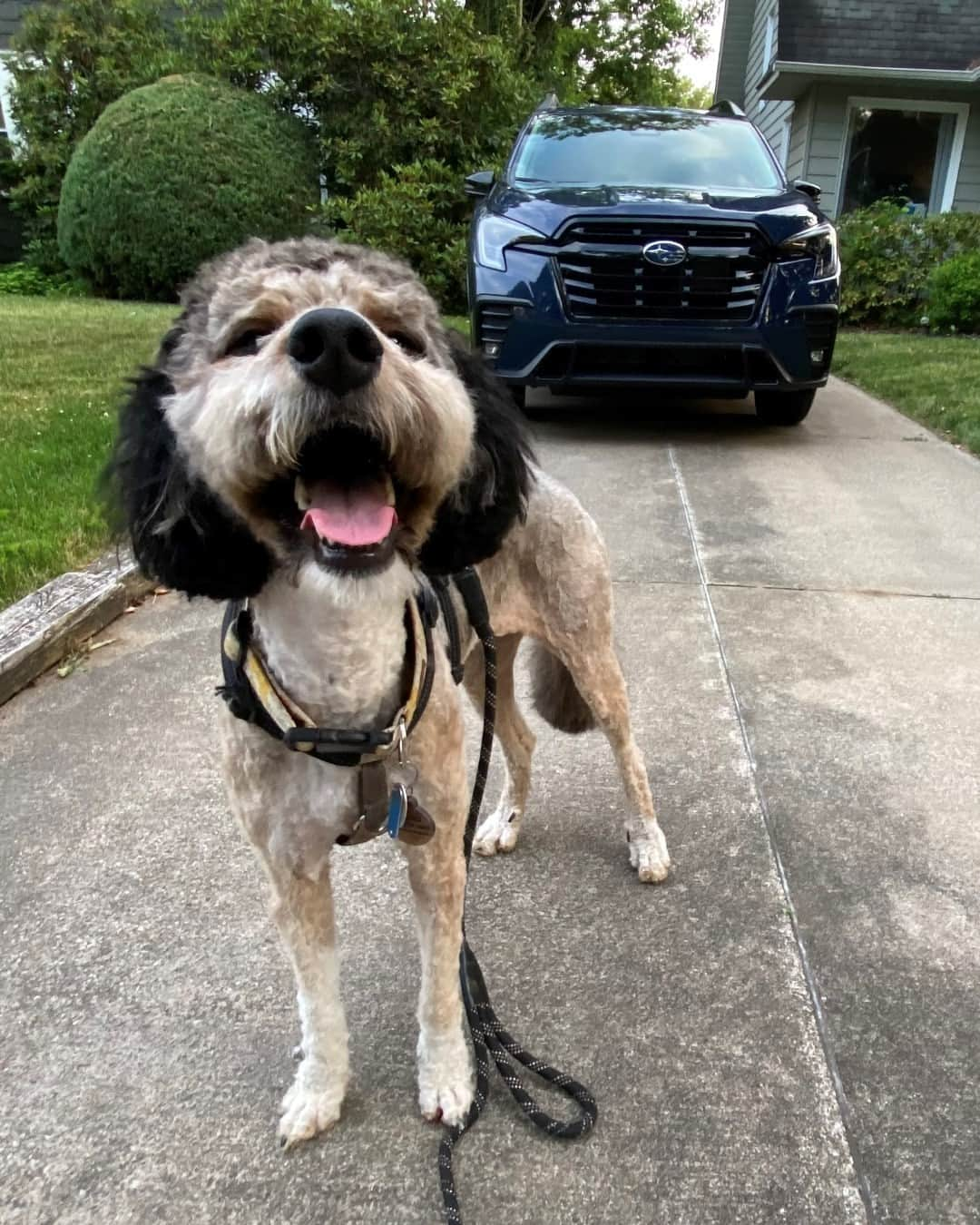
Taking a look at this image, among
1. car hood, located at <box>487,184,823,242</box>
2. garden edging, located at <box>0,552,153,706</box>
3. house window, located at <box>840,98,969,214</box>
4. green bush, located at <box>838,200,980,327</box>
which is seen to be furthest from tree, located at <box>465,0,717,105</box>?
garden edging, located at <box>0,552,153,706</box>

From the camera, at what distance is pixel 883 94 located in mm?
14102

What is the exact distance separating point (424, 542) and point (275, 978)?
1196mm

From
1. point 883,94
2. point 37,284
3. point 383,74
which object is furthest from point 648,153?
point 37,284

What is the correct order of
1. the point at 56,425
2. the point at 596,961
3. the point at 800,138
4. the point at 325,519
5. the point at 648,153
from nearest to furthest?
the point at 325,519
the point at 596,961
the point at 56,425
the point at 648,153
the point at 800,138

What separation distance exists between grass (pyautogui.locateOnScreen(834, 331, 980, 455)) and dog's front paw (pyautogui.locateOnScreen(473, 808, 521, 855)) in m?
5.56

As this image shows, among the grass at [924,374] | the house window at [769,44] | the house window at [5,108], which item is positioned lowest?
the grass at [924,374]

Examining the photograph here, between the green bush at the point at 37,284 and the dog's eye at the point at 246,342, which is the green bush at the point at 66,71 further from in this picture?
the dog's eye at the point at 246,342

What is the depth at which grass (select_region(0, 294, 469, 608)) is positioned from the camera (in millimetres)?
4148

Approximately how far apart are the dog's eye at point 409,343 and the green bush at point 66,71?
16.4 meters

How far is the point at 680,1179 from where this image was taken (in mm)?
1681

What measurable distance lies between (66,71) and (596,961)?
17933mm

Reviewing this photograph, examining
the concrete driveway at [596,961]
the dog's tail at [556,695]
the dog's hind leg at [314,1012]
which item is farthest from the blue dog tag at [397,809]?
the dog's tail at [556,695]

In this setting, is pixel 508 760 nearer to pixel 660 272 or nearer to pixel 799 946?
pixel 799 946

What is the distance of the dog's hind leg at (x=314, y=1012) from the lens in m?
1.75
